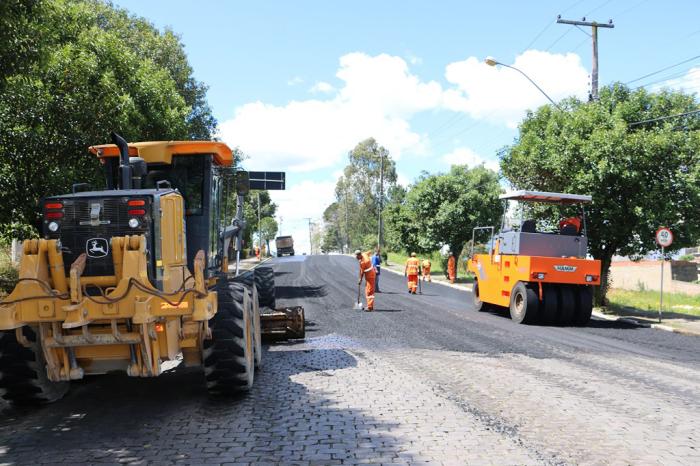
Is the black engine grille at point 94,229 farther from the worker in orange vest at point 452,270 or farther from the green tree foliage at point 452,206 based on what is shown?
the green tree foliage at point 452,206

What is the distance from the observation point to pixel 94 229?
5926mm

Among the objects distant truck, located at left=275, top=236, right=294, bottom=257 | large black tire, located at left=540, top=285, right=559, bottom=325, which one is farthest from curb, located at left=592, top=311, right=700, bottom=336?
distant truck, located at left=275, top=236, right=294, bottom=257

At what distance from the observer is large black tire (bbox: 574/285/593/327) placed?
14.5m

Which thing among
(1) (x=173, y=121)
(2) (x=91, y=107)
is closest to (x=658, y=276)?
(1) (x=173, y=121)

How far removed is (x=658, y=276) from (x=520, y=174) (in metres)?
21.6

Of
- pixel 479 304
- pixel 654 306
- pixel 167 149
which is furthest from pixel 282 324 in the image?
pixel 654 306

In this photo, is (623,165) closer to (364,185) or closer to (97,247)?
(97,247)

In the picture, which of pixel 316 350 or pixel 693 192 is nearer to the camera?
pixel 316 350

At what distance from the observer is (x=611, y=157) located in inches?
636

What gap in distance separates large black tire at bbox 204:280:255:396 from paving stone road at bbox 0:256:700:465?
226mm

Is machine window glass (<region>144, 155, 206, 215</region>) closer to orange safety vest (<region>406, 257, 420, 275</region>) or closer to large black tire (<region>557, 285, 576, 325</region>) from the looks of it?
large black tire (<region>557, 285, 576, 325</region>)

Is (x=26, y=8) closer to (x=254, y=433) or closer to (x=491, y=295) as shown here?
(x=254, y=433)

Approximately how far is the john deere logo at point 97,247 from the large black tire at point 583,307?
11.7 metres

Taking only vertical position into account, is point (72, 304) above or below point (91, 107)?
below
